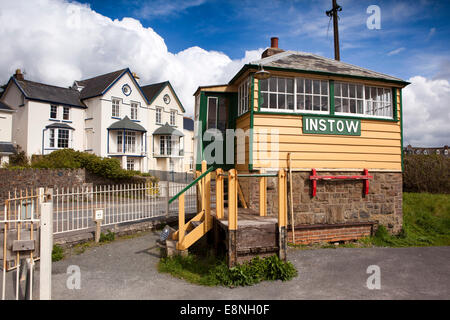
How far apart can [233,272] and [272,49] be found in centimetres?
865

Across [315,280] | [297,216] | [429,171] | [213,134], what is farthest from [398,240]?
[429,171]

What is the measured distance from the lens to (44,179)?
618 inches

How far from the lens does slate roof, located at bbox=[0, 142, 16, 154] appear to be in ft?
69.4

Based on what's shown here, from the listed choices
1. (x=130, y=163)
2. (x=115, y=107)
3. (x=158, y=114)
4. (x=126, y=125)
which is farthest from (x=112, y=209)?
(x=158, y=114)

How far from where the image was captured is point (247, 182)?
335 inches

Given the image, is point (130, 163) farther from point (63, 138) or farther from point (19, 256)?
point (19, 256)

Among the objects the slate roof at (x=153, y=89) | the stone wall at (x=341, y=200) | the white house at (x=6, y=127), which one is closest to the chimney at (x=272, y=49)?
the stone wall at (x=341, y=200)

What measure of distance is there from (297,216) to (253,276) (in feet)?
11.8

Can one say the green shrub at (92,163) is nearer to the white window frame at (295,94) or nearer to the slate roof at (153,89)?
the slate roof at (153,89)

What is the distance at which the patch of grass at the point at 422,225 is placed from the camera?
→ 904 cm

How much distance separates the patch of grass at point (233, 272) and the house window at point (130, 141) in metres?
21.4

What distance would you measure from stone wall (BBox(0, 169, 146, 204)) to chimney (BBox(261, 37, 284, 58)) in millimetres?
11475

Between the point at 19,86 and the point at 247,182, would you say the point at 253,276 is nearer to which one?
the point at 247,182

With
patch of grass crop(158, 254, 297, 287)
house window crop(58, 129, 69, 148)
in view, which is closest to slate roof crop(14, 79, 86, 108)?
house window crop(58, 129, 69, 148)
